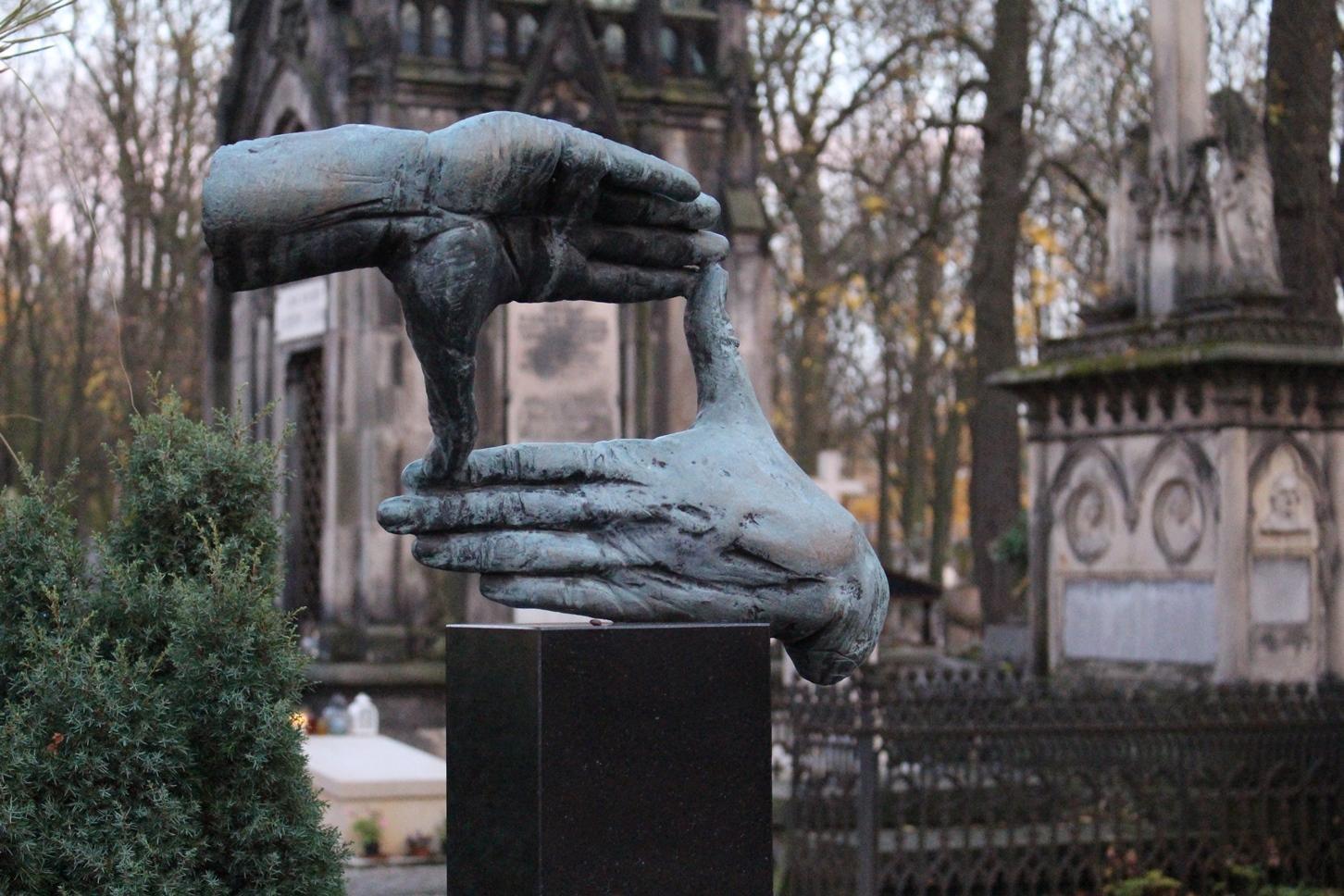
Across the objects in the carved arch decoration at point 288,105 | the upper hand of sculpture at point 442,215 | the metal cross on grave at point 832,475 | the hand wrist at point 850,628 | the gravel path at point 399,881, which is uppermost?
the carved arch decoration at point 288,105

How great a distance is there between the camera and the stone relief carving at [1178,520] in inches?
470

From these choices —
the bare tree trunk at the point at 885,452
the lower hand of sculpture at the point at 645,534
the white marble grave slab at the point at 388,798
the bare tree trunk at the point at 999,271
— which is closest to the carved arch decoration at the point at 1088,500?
the white marble grave slab at the point at 388,798

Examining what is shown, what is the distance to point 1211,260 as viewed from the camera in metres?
12.8

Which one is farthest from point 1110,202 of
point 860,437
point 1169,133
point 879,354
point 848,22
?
point 860,437

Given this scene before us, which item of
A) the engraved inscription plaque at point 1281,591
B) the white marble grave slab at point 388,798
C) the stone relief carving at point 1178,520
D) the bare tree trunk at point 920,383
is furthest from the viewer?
the bare tree trunk at point 920,383

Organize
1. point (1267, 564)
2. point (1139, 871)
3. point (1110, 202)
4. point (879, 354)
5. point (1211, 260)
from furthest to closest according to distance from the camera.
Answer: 1. point (879, 354)
2. point (1110, 202)
3. point (1211, 260)
4. point (1267, 564)
5. point (1139, 871)

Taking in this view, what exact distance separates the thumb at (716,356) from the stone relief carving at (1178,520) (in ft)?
23.8

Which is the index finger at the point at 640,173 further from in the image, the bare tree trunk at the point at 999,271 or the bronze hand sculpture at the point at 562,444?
the bare tree trunk at the point at 999,271

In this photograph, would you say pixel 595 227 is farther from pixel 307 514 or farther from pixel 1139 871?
pixel 307 514

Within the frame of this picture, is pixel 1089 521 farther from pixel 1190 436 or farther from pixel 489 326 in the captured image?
pixel 489 326

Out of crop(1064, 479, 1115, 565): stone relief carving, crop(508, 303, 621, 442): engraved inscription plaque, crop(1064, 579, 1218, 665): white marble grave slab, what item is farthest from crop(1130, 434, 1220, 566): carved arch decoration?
crop(508, 303, 621, 442): engraved inscription plaque

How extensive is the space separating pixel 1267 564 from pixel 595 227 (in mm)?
7916

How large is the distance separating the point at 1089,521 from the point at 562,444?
865 centimetres

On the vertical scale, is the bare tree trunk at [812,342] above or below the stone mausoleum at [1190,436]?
above
